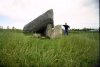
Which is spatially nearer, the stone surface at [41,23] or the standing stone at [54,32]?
the standing stone at [54,32]

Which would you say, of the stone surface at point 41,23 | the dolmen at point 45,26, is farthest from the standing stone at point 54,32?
the stone surface at point 41,23

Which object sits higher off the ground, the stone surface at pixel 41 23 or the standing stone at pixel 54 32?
the stone surface at pixel 41 23

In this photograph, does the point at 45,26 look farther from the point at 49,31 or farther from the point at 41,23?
the point at 49,31

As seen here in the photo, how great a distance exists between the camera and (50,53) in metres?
5.26

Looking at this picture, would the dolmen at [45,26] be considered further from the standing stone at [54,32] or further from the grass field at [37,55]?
the grass field at [37,55]

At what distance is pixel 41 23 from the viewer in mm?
12922

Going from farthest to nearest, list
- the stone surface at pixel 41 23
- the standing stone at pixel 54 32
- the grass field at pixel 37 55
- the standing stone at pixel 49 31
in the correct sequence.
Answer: the stone surface at pixel 41 23 → the standing stone at pixel 49 31 → the standing stone at pixel 54 32 → the grass field at pixel 37 55

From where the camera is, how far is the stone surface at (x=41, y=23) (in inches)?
504

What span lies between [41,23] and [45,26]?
0.29 m

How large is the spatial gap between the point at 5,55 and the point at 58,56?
46.0 inches

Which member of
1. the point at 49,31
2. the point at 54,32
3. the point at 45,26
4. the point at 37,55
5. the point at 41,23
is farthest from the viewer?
the point at 45,26

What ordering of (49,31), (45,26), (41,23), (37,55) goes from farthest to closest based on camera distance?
(45,26) → (41,23) → (49,31) → (37,55)

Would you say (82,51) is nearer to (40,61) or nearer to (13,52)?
(40,61)

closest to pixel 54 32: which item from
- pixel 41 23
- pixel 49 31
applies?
pixel 49 31
